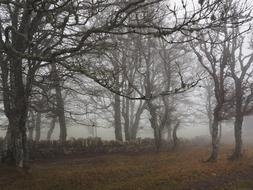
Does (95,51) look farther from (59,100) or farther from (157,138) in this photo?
(157,138)

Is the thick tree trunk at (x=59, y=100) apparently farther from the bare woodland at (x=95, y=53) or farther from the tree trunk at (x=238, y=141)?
the tree trunk at (x=238, y=141)

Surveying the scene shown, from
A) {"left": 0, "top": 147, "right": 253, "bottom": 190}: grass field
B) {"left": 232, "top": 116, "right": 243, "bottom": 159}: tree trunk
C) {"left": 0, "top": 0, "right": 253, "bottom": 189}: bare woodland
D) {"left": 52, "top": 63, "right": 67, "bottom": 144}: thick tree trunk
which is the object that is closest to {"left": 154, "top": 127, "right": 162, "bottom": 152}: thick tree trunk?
{"left": 0, "top": 0, "right": 253, "bottom": 189}: bare woodland

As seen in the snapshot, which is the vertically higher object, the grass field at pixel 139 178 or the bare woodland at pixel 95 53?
the bare woodland at pixel 95 53

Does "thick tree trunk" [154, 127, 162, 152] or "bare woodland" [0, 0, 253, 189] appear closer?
"bare woodland" [0, 0, 253, 189]

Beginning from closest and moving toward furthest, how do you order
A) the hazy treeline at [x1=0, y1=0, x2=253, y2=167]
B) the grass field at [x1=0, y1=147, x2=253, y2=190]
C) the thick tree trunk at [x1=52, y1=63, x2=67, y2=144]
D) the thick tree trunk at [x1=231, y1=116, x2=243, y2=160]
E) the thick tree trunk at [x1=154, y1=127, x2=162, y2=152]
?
1. the hazy treeline at [x1=0, y1=0, x2=253, y2=167]
2. the grass field at [x1=0, y1=147, x2=253, y2=190]
3. the thick tree trunk at [x1=52, y1=63, x2=67, y2=144]
4. the thick tree trunk at [x1=231, y1=116, x2=243, y2=160]
5. the thick tree trunk at [x1=154, y1=127, x2=162, y2=152]

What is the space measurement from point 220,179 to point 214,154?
5446mm

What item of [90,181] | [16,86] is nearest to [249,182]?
[90,181]

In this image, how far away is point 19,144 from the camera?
50.9ft

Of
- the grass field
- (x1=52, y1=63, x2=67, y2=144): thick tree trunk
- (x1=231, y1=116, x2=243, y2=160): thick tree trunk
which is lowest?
the grass field

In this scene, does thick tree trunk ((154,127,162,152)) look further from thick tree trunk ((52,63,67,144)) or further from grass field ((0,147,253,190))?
grass field ((0,147,253,190))

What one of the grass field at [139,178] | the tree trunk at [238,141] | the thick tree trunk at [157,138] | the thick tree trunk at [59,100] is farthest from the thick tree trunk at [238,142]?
the thick tree trunk at [59,100]

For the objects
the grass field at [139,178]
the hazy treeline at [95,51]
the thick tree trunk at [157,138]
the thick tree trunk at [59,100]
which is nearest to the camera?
the hazy treeline at [95,51]

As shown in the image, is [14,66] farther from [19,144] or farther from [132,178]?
[132,178]

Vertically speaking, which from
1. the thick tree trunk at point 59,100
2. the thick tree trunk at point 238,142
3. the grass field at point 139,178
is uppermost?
the thick tree trunk at point 59,100
